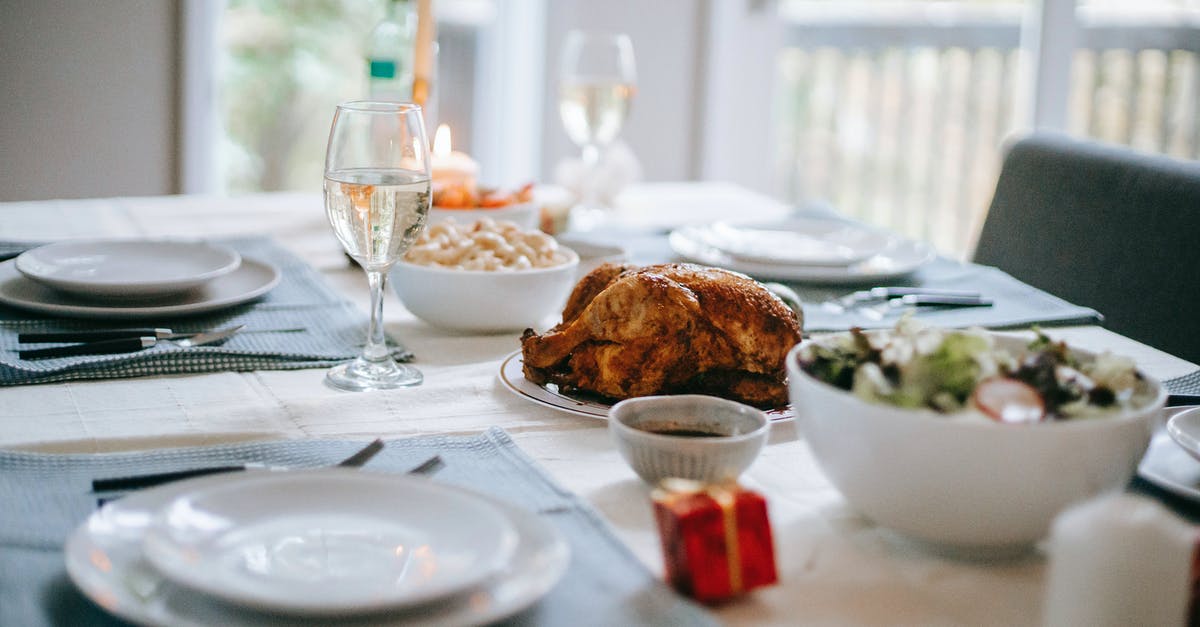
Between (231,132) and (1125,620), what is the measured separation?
3.60 m

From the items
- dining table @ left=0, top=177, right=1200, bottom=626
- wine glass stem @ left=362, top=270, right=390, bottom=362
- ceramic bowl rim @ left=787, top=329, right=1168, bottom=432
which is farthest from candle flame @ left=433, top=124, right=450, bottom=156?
ceramic bowl rim @ left=787, top=329, right=1168, bottom=432

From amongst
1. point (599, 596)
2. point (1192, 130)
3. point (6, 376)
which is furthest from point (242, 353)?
point (1192, 130)

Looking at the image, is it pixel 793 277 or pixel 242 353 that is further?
pixel 793 277

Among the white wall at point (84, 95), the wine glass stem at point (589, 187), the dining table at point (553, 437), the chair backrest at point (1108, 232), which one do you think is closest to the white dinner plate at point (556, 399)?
the dining table at point (553, 437)

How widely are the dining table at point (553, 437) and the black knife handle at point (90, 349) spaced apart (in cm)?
5

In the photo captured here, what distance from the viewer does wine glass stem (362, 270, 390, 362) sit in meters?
1.08

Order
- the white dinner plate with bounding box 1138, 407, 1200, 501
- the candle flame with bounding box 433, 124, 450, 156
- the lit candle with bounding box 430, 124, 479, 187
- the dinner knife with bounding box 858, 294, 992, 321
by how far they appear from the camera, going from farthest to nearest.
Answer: the lit candle with bounding box 430, 124, 479, 187, the candle flame with bounding box 433, 124, 450, 156, the dinner knife with bounding box 858, 294, 992, 321, the white dinner plate with bounding box 1138, 407, 1200, 501

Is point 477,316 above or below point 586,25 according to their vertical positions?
below

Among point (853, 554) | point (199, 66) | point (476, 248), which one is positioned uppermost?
point (199, 66)

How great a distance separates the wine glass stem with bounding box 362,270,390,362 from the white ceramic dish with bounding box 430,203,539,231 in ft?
1.38

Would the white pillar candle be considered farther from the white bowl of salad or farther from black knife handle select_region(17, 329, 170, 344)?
black knife handle select_region(17, 329, 170, 344)

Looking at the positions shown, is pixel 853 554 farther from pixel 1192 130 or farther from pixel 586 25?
pixel 1192 130

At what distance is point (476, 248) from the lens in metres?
1.27

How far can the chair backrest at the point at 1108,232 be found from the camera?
1.52 metres
